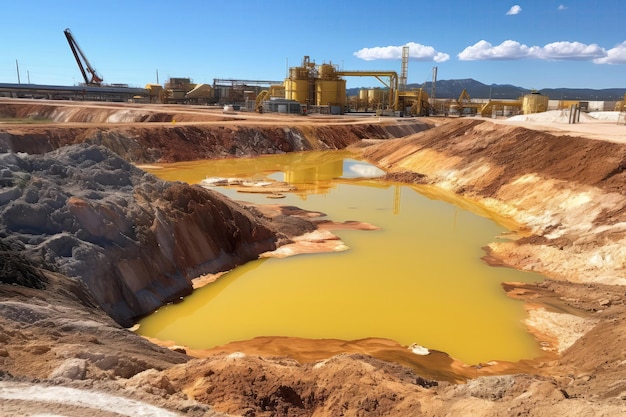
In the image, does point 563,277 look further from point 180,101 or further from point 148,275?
point 180,101

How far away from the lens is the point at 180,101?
96.2 metres

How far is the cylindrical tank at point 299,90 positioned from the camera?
76.7 metres

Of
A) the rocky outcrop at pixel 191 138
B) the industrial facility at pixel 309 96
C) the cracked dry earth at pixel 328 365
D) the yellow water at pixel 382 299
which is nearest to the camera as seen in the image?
the cracked dry earth at pixel 328 365

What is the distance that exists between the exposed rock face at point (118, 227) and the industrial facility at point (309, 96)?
178 ft

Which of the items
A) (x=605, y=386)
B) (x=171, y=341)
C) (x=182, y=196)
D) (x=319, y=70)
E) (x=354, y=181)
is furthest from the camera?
(x=319, y=70)

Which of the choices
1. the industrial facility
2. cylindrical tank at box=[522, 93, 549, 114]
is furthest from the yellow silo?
cylindrical tank at box=[522, 93, 549, 114]

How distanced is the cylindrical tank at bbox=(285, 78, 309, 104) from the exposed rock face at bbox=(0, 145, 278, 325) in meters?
59.7

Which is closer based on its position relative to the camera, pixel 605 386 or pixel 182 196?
pixel 605 386

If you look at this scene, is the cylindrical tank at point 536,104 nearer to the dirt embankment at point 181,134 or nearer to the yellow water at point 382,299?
the dirt embankment at point 181,134

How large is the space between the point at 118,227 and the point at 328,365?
897 cm

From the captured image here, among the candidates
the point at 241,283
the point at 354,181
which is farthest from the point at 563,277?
the point at 354,181

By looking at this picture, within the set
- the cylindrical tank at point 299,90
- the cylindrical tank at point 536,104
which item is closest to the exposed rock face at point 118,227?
the cylindrical tank at point 536,104

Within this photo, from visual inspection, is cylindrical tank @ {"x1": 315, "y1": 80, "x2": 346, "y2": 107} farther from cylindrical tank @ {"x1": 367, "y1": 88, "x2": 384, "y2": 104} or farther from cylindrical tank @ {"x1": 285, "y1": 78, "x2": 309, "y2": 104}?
cylindrical tank @ {"x1": 367, "y1": 88, "x2": 384, "y2": 104}

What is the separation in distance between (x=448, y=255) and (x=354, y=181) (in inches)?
738
